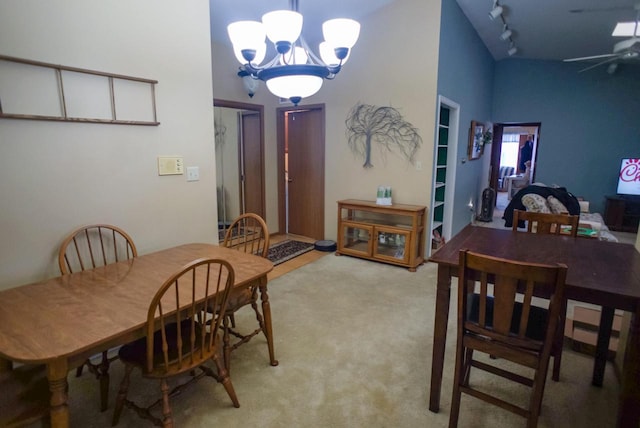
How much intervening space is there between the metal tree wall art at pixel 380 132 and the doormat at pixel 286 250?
4.66 feet

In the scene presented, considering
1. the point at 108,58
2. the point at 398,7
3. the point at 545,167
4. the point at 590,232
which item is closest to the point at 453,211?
the point at 590,232

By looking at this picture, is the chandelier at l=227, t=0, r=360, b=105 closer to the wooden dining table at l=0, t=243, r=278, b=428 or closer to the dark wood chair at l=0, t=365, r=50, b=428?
the wooden dining table at l=0, t=243, r=278, b=428

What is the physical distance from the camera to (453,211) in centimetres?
484

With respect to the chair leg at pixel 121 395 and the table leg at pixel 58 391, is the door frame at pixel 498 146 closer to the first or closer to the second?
the chair leg at pixel 121 395

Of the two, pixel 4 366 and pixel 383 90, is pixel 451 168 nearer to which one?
pixel 383 90

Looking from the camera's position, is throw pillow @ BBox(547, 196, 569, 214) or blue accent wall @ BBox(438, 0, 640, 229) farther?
blue accent wall @ BBox(438, 0, 640, 229)

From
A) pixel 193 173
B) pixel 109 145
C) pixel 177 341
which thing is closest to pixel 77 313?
pixel 177 341

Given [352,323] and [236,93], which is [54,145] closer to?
[352,323]

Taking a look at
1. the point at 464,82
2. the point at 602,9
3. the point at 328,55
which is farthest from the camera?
the point at 464,82

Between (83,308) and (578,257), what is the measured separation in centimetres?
239

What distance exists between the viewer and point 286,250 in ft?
15.4

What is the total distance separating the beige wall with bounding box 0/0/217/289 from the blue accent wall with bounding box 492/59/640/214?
647 cm

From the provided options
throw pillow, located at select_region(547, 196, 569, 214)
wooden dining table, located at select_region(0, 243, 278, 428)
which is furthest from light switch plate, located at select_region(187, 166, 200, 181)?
throw pillow, located at select_region(547, 196, 569, 214)

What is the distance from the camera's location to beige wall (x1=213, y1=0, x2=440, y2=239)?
3.87m
